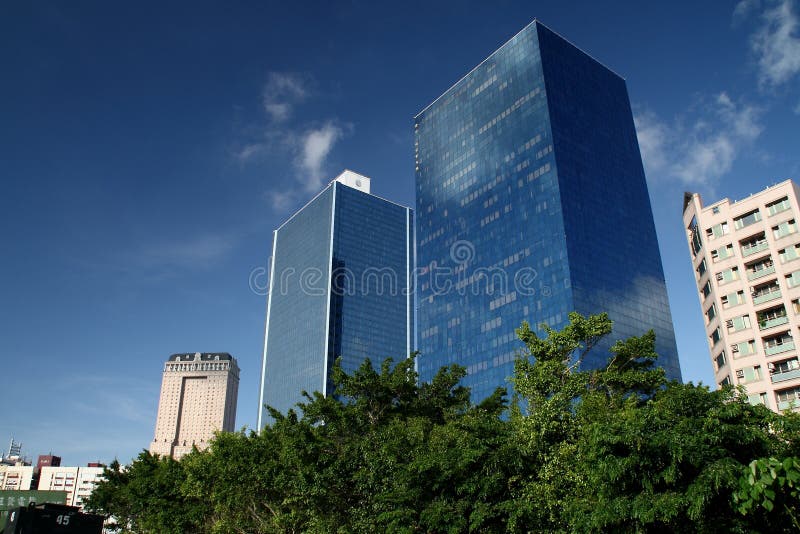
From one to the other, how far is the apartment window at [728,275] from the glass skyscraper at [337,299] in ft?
397

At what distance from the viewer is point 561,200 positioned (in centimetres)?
10362

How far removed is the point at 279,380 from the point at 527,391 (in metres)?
161

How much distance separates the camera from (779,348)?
49875 millimetres

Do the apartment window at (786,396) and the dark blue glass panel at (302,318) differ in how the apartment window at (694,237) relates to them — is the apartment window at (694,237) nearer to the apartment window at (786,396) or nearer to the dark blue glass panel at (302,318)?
the apartment window at (786,396)

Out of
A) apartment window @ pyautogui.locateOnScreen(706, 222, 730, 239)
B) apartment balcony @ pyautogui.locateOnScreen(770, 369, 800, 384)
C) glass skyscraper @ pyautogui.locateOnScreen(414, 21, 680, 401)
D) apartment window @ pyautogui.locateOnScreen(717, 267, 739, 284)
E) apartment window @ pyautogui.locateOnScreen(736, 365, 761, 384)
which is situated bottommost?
apartment balcony @ pyautogui.locateOnScreen(770, 369, 800, 384)

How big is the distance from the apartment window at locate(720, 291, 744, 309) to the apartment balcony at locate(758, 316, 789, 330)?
8.33 ft

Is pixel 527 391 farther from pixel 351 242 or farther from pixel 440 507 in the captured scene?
pixel 351 242

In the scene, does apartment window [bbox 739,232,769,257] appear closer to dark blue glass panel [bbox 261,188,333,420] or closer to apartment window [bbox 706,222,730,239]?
apartment window [bbox 706,222,730,239]

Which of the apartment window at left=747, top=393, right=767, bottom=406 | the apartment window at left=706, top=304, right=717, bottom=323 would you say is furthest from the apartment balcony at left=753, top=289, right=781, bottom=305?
the apartment window at left=747, top=393, right=767, bottom=406

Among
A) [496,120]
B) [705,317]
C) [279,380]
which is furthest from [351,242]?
[705,317]

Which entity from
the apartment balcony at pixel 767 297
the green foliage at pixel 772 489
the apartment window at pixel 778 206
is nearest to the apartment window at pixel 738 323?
the apartment balcony at pixel 767 297

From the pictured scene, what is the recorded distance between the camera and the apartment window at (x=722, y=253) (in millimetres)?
54838

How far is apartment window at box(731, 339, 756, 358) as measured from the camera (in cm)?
5188

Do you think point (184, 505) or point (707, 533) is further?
point (184, 505)
